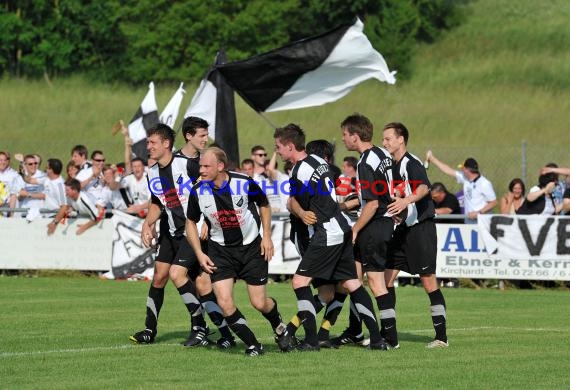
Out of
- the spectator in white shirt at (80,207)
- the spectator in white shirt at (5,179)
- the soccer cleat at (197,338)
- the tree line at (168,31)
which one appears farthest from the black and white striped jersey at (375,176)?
the tree line at (168,31)

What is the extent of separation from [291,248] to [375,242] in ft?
28.4

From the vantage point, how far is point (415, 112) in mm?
44344

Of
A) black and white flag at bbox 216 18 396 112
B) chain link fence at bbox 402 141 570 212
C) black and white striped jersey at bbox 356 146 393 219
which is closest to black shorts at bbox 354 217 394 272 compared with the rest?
black and white striped jersey at bbox 356 146 393 219

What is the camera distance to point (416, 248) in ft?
37.6

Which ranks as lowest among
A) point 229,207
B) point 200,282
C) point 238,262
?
point 200,282

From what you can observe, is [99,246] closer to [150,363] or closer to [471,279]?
[471,279]

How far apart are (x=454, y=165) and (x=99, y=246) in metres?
14.2

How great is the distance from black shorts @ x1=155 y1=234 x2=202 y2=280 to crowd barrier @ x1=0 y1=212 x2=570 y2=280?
8.01m

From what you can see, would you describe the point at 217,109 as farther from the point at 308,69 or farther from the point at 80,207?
the point at 80,207

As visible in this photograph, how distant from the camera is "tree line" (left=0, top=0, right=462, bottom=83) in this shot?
5234cm

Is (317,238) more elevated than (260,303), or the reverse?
Result: (317,238)

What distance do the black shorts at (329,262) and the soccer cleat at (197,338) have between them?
131 cm

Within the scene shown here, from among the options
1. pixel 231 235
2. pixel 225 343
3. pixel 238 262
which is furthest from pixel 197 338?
pixel 231 235

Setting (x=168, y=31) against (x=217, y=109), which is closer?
(x=217, y=109)
